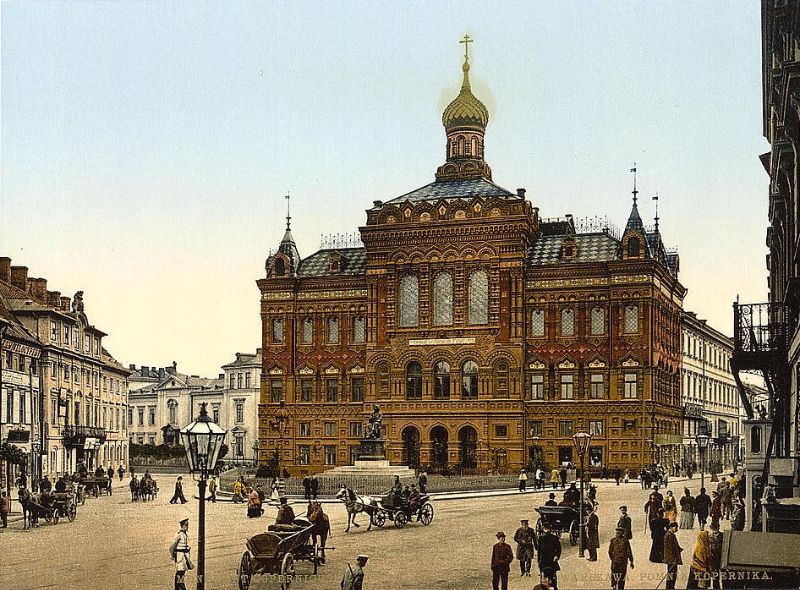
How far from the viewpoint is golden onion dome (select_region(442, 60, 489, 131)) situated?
84.2 meters

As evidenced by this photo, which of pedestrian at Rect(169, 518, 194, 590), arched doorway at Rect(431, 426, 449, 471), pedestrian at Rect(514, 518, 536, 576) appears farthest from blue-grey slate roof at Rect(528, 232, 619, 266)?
pedestrian at Rect(169, 518, 194, 590)

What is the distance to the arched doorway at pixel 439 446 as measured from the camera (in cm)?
7506

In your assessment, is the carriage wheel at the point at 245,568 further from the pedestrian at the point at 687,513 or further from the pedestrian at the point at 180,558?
the pedestrian at the point at 687,513

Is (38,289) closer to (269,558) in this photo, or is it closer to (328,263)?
(328,263)

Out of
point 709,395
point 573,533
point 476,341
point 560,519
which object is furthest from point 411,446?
point 560,519

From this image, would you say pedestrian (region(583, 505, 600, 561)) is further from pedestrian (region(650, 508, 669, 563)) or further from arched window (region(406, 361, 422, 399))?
arched window (region(406, 361, 422, 399))

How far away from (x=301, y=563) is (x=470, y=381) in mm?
47616

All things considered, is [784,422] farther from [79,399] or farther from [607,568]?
[79,399]

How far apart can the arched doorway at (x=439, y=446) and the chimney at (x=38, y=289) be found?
1058 inches

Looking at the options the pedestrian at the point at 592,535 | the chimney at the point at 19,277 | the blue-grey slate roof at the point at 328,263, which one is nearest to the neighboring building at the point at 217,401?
the blue-grey slate roof at the point at 328,263

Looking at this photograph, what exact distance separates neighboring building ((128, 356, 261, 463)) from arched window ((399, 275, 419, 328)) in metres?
23.7

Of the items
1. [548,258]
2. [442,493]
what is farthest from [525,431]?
[442,493]

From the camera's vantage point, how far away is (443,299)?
7606 cm

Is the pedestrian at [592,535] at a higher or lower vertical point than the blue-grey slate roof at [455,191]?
lower
